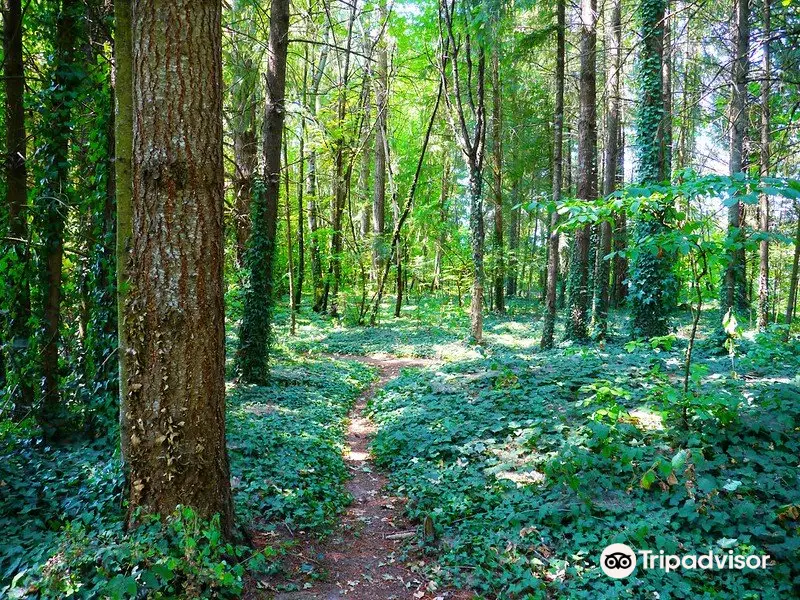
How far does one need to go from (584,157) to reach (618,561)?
10.4 meters

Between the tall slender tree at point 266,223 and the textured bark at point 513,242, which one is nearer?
the tall slender tree at point 266,223

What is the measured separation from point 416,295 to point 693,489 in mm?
22632

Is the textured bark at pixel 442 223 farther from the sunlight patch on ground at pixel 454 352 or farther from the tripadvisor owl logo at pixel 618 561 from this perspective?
the tripadvisor owl logo at pixel 618 561

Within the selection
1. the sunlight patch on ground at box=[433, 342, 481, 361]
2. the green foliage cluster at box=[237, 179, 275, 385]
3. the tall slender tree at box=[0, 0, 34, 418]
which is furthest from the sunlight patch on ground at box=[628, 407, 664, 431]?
the tall slender tree at box=[0, 0, 34, 418]

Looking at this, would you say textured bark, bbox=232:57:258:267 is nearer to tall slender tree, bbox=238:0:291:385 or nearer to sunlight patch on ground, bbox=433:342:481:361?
tall slender tree, bbox=238:0:291:385

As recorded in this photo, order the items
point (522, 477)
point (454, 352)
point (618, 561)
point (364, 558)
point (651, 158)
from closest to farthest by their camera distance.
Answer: point (618, 561) < point (364, 558) < point (522, 477) < point (651, 158) < point (454, 352)

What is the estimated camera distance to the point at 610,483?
4.19m

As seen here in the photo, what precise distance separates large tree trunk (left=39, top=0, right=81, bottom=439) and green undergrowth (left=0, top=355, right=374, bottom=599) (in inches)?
21.3

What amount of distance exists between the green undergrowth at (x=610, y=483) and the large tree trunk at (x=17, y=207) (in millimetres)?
4496

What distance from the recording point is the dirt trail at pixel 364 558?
358 centimetres

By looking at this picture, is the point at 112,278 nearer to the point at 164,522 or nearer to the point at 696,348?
the point at 164,522

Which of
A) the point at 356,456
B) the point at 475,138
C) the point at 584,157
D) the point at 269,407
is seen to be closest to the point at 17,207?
the point at 269,407

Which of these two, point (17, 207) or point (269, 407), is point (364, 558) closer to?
point (269, 407)

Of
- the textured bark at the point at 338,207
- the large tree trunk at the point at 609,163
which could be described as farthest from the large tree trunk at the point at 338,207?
the large tree trunk at the point at 609,163
